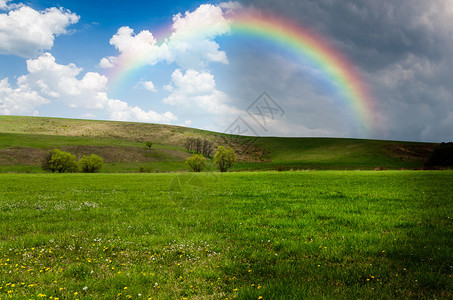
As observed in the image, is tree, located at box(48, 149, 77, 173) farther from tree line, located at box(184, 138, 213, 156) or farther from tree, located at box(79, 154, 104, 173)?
tree line, located at box(184, 138, 213, 156)

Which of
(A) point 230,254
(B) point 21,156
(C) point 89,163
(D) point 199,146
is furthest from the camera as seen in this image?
(D) point 199,146

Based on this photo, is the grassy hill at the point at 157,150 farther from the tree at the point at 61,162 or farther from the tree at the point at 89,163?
the tree at the point at 61,162

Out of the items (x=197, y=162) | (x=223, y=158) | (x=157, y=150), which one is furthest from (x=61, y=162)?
(x=157, y=150)

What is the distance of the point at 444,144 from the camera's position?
285 ft

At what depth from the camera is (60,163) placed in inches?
2776

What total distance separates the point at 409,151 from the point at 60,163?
5516 inches

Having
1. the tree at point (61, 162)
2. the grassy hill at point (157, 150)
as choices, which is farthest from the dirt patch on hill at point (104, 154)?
the tree at point (61, 162)

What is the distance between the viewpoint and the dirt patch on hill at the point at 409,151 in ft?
364

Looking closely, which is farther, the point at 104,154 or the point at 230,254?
the point at 104,154

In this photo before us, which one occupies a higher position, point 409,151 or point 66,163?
point 409,151

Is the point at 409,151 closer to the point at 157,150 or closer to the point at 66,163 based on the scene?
the point at 157,150

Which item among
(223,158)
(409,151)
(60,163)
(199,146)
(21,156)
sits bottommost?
(21,156)

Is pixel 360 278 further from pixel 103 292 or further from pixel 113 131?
pixel 113 131

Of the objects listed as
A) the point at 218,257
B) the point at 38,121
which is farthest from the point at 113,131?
the point at 218,257
